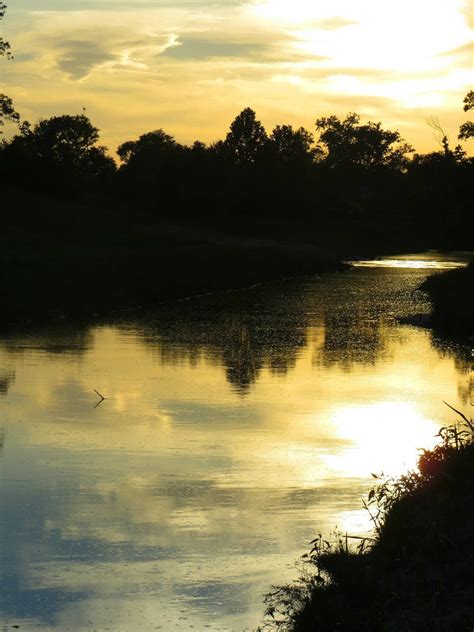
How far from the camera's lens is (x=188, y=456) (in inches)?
613

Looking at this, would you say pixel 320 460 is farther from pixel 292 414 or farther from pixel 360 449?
pixel 292 414

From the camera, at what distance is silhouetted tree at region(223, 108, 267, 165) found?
170m

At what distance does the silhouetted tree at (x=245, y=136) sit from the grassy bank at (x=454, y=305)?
119m

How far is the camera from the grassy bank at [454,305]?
35.0 meters

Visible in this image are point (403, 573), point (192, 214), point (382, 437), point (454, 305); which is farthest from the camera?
point (192, 214)

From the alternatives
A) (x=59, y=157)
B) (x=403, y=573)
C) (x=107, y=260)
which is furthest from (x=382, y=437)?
(x=59, y=157)

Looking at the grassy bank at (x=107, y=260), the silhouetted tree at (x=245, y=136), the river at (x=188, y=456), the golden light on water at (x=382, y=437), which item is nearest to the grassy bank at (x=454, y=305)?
the river at (x=188, y=456)

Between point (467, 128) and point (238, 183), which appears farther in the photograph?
point (238, 183)

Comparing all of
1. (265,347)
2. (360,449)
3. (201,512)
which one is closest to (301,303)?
(265,347)

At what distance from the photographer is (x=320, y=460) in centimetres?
1552

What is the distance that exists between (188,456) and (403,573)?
656 cm

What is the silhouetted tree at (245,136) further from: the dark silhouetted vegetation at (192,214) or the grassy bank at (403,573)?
the grassy bank at (403,573)

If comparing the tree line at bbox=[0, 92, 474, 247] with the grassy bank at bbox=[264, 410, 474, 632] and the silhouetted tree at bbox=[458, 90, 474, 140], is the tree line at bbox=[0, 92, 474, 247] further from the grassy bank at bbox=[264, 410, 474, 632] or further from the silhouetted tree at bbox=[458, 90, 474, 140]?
the grassy bank at bbox=[264, 410, 474, 632]

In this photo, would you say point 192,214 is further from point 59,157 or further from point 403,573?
point 403,573
